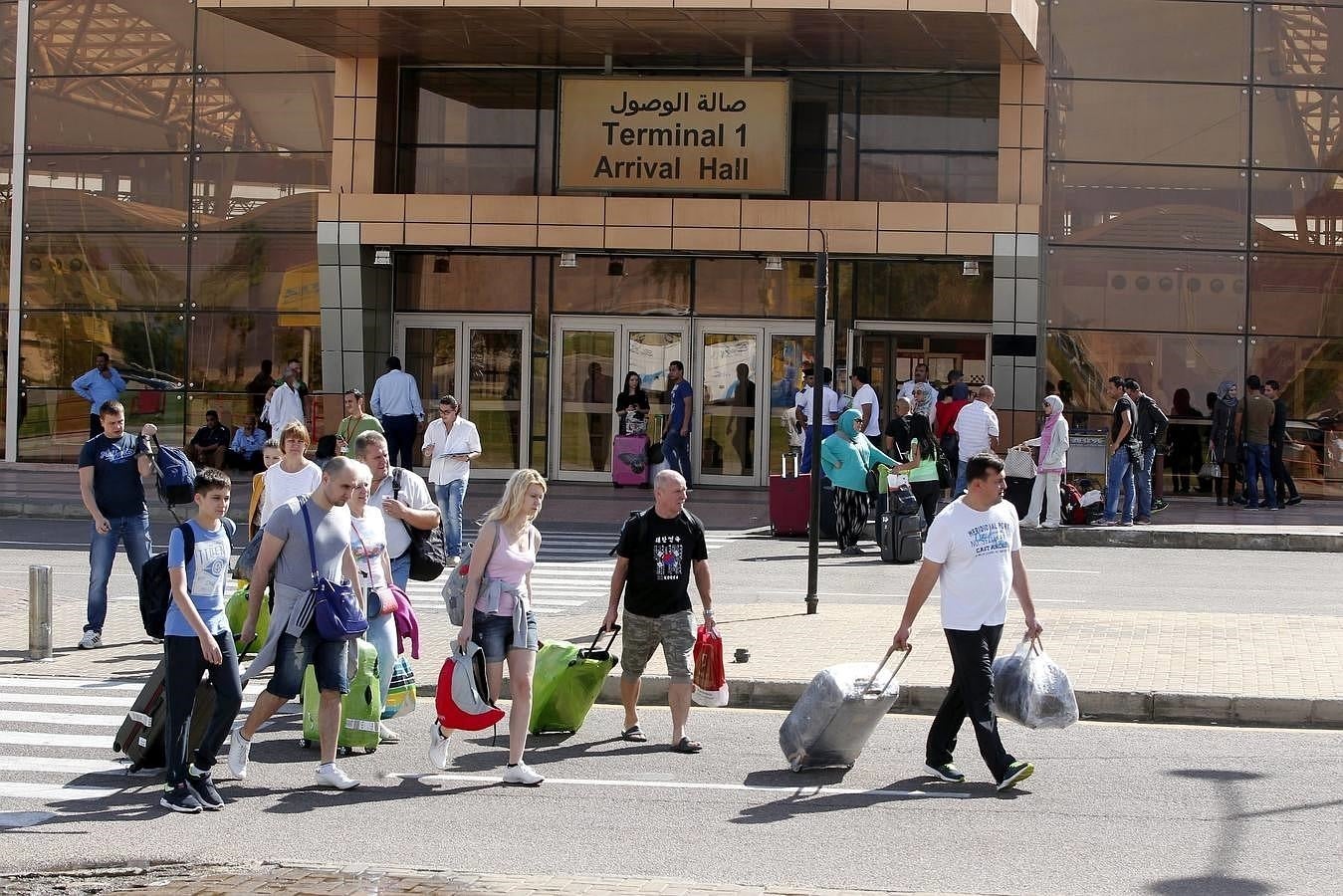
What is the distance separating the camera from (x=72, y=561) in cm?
1831

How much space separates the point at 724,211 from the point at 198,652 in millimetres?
19109

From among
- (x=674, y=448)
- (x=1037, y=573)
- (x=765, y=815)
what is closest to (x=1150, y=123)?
(x=674, y=448)

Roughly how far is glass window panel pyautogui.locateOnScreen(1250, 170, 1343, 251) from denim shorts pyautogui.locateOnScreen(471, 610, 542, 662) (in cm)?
2170

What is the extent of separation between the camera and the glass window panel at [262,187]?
29.8m

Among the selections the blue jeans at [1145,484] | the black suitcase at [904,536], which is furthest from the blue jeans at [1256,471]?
the black suitcase at [904,536]

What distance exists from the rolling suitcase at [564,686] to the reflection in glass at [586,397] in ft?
62.0

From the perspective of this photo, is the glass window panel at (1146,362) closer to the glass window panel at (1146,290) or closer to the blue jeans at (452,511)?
the glass window panel at (1146,290)

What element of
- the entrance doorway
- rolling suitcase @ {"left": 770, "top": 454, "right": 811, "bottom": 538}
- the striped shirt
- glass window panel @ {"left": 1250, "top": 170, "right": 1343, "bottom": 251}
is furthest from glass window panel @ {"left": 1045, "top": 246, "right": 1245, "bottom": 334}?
the entrance doorway

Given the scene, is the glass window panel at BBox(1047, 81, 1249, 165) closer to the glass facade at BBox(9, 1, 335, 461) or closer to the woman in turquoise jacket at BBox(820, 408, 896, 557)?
the woman in turquoise jacket at BBox(820, 408, 896, 557)

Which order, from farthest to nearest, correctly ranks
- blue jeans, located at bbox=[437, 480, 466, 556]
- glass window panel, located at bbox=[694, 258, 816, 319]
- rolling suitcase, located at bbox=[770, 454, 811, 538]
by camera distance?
glass window panel, located at bbox=[694, 258, 816, 319], rolling suitcase, located at bbox=[770, 454, 811, 538], blue jeans, located at bbox=[437, 480, 466, 556]

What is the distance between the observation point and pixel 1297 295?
27797 mm

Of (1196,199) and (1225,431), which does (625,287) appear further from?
(1225,431)

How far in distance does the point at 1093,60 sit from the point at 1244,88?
8.10 feet

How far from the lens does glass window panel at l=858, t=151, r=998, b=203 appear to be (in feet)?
91.7
